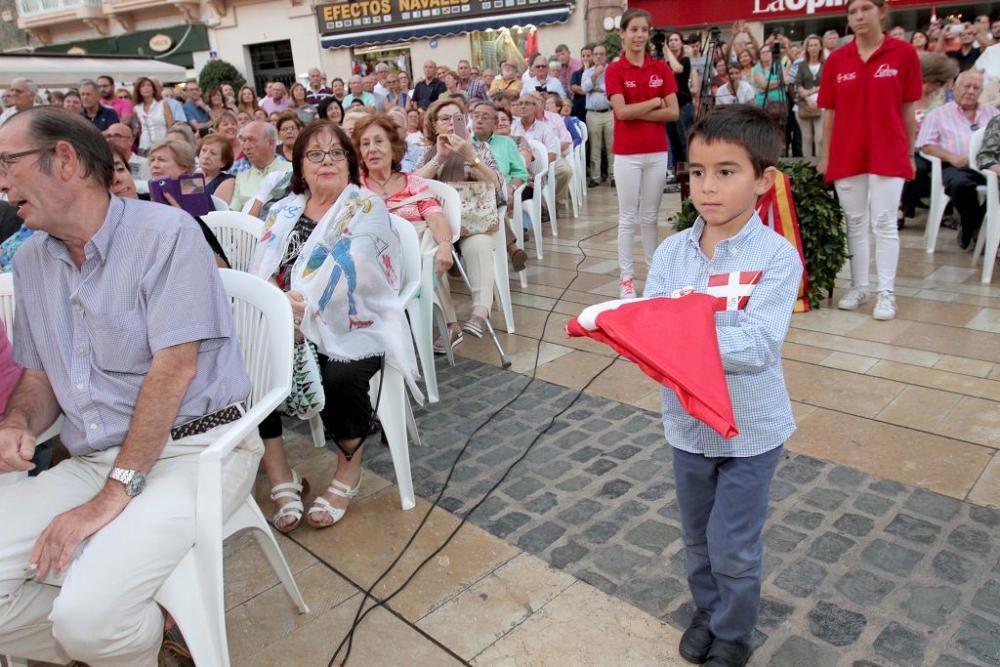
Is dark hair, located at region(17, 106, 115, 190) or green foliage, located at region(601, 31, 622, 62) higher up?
green foliage, located at region(601, 31, 622, 62)

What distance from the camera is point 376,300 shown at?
274cm

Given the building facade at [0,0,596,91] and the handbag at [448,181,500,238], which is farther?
the building facade at [0,0,596,91]

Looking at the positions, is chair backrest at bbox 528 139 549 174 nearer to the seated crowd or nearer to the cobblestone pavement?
the cobblestone pavement

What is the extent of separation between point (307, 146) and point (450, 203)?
129 cm

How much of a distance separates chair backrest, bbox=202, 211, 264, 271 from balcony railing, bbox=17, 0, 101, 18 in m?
26.5

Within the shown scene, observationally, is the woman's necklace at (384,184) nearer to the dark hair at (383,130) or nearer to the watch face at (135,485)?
the dark hair at (383,130)

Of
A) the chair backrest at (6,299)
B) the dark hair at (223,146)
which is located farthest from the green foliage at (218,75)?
the chair backrest at (6,299)

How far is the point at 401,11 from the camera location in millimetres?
18500

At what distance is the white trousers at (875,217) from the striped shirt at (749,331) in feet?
9.47

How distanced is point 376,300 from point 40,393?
112 centimetres

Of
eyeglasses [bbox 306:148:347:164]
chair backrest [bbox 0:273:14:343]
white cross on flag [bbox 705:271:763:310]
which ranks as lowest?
→ chair backrest [bbox 0:273:14:343]

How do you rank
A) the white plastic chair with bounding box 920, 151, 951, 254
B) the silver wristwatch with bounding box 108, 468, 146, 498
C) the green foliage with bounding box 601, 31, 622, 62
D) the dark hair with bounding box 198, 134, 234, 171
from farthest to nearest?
the green foliage with bounding box 601, 31, 622, 62 < the white plastic chair with bounding box 920, 151, 951, 254 < the dark hair with bounding box 198, 134, 234, 171 < the silver wristwatch with bounding box 108, 468, 146, 498

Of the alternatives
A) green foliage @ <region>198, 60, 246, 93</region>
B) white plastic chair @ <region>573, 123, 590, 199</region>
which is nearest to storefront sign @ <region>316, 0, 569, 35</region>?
green foliage @ <region>198, 60, 246, 93</region>

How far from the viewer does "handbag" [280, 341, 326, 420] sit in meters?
2.59
